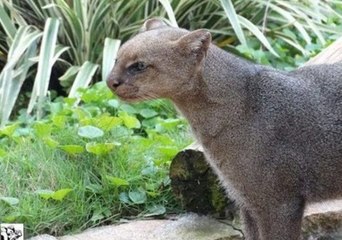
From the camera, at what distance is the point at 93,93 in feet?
19.8

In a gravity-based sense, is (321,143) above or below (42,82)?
above

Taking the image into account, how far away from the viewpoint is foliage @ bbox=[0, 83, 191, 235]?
4676 mm

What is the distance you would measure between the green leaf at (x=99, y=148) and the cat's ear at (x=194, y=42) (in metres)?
1.14

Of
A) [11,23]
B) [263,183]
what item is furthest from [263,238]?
[11,23]

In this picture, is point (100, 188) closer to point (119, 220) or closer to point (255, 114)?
point (119, 220)

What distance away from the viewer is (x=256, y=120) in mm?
4059

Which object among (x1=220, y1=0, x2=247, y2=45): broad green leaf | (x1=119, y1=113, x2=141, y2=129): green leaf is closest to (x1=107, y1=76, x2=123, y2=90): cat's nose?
(x1=119, y1=113, x2=141, y2=129): green leaf

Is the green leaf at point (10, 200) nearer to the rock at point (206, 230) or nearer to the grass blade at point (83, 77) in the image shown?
the rock at point (206, 230)

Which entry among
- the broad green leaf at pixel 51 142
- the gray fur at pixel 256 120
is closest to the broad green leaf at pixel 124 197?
the broad green leaf at pixel 51 142

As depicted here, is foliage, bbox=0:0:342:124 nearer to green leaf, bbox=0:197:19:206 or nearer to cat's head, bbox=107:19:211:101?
green leaf, bbox=0:197:19:206

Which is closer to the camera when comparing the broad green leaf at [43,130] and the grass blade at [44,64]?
the broad green leaf at [43,130]

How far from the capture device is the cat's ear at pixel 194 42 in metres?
3.95

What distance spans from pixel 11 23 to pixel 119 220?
2.90 m

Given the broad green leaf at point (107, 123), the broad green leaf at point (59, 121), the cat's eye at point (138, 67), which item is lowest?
the broad green leaf at point (59, 121)
